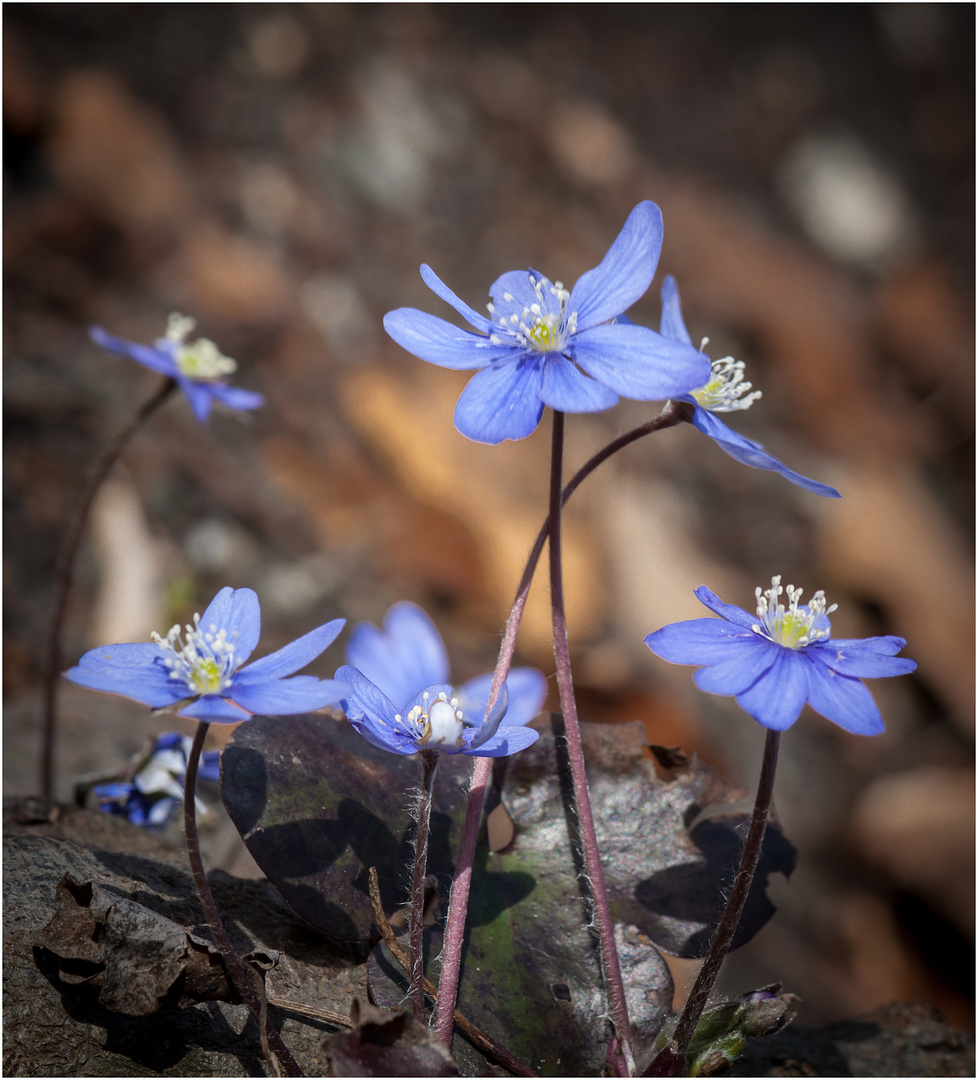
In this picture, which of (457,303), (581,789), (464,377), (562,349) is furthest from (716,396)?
(464,377)

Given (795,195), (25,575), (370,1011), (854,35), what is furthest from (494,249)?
(370,1011)

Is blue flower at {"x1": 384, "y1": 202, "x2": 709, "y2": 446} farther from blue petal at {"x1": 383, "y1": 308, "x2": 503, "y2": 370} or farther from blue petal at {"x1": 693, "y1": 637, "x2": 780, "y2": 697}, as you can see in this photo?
blue petal at {"x1": 693, "y1": 637, "x2": 780, "y2": 697}

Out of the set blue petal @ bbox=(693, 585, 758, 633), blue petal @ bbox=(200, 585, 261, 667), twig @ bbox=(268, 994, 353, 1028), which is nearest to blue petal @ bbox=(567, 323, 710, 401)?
blue petal @ bbox=(693, 585, 758, 633)

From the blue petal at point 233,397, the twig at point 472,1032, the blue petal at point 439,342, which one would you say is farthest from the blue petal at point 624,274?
the blue petal at point 233,397

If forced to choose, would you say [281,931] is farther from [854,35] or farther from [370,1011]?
[854,35]

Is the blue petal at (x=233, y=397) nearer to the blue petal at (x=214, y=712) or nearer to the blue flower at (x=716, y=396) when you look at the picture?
the blue flower at (x=716, y=396)

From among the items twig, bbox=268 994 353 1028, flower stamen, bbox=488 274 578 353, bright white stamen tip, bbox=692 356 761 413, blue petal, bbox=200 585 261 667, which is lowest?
twig, bbox=268 994 353 1028

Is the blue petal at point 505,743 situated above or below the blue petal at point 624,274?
below
